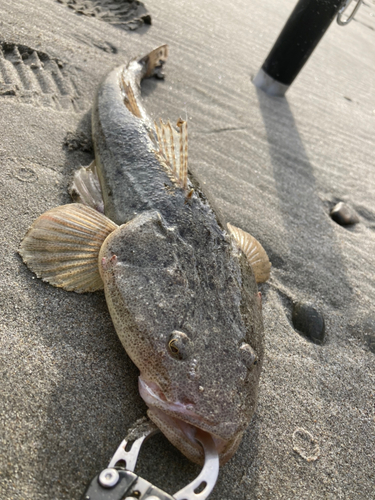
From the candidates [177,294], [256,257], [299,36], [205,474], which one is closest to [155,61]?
[299,36]

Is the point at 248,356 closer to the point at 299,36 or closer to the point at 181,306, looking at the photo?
the point at 181,306

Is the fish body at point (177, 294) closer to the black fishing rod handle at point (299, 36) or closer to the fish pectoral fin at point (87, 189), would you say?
the fish pectoral fin at point (87, 189)

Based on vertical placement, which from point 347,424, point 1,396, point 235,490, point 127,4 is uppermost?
point 127,4

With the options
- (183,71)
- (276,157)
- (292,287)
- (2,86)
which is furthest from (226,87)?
(292,287)

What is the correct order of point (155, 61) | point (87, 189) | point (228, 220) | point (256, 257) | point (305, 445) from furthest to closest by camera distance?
point (155, 61), point (228, 220), point (87, 189), point (256, 257), point (305, 445)

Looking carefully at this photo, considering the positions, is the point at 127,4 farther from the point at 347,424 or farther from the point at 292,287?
the point at 347,424
